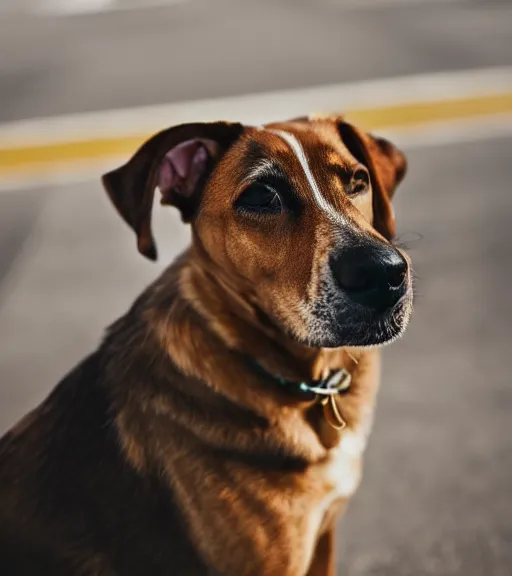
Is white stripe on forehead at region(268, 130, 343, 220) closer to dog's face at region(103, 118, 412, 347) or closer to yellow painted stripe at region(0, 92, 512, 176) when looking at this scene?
dog's face at region(103, 118, 412, 347)

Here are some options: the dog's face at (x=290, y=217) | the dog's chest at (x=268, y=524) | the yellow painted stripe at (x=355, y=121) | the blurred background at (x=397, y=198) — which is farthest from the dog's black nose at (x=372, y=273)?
the yellow painted stripe at (x=355, y=121)

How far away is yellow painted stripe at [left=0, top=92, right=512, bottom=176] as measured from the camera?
4418 millimetres

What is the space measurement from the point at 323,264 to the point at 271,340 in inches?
11.2

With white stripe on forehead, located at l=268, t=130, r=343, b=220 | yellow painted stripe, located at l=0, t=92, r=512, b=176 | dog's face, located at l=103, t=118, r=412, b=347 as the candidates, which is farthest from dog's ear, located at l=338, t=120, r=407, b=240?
yellow painted stripe, located at l=0, t=92, r=512, b=176

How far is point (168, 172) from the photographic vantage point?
1.80 m

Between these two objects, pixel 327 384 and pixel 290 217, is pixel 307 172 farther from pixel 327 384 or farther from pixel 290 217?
pixel 327 384

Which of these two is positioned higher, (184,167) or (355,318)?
(184,167)

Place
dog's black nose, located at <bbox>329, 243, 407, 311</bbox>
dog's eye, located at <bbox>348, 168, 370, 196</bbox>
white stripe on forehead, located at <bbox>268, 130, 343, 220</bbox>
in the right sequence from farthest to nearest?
dog's eye, located at <bbox>348, 168, 370, 196</bbox>
white stripe on forehead, located at <bbox>268, 130, 343, 220</bbox>
dog's black nose, located at <bbox>329, 243, 407, 311</bbox>

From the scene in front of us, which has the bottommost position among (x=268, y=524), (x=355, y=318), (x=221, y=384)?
(x=268, y=524)

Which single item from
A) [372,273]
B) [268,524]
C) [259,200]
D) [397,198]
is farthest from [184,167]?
[397,198]

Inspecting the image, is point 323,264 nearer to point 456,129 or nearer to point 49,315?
point 49,315

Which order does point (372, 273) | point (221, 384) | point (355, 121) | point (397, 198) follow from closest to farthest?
point (372, 273)
point (221, 384)
point (397, 198)
point (355, 121)

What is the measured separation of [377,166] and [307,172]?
8.9 inches

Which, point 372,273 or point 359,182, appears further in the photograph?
point 359,182
